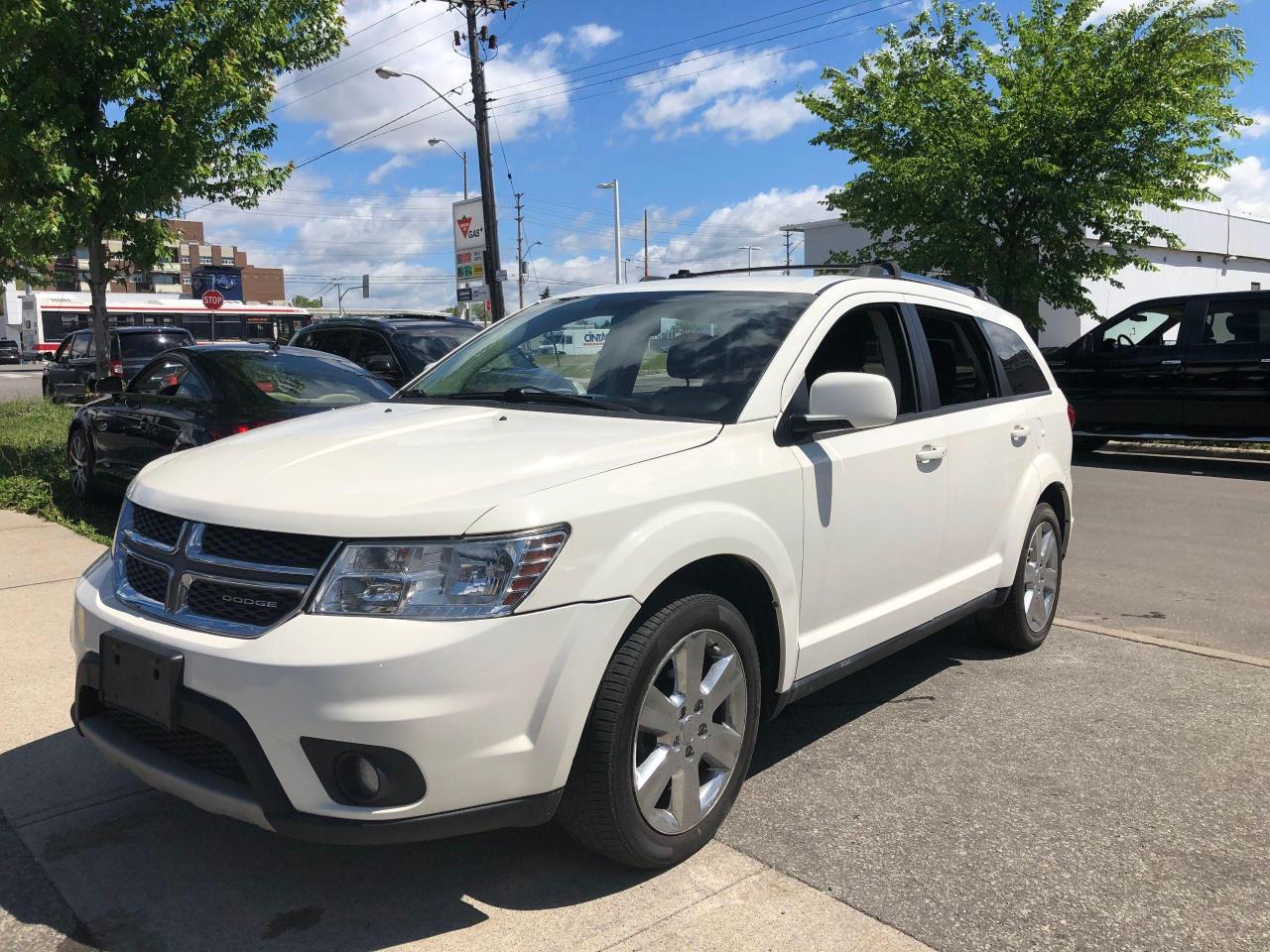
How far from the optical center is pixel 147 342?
2028 cm

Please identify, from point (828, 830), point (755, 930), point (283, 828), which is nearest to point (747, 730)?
point (828, 830)

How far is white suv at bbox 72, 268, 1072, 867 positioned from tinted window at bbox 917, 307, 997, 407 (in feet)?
0.70

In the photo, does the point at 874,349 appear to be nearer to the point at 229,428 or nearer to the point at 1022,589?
the point at 1022,589

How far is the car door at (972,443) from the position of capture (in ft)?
14.1

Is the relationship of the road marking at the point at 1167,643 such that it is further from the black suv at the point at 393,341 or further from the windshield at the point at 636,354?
the black suv at the point at 393,341

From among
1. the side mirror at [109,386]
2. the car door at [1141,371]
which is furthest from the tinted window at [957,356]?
the car door at [1141,371]

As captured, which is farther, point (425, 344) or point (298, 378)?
point (425, 344)

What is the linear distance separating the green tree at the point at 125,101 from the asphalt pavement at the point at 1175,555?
878 cm

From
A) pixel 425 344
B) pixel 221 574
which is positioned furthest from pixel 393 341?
pixel 221 574

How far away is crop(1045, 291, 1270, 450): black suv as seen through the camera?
11656 mm

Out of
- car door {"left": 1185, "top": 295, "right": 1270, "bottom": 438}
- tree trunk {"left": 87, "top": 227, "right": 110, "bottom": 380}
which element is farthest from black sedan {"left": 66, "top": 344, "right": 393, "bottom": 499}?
car door {"left": 1185, "top": 295, "right": 1270, "bottom": 438}

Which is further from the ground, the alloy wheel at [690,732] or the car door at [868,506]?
the car door at [868,506]

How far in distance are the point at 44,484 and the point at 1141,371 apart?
11.9 m

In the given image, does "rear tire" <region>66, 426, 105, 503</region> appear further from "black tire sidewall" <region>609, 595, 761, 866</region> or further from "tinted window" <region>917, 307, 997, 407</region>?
"black tire sidewall" <region>609, 595, 761, 866</region>
